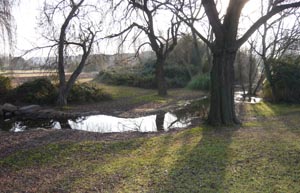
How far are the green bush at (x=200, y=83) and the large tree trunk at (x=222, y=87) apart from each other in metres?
13.7

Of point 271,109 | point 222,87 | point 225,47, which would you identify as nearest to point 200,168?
point 222,87

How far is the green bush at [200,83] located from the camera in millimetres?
21859

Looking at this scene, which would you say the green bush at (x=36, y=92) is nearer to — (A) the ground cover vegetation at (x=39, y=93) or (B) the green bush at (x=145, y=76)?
(A) the ground cover vegetation at (x=39, y=93)

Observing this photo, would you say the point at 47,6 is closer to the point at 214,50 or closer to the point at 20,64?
the point at 20,64

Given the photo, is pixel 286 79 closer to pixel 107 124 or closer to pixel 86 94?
pixel 107 124

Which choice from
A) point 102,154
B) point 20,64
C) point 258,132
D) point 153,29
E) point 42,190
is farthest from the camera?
point 153,29

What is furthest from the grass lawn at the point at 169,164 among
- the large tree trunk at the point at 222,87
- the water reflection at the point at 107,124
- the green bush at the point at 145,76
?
the green bush at the point at 145,76

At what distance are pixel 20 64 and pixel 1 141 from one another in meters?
8.28

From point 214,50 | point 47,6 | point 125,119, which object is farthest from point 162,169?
point 47,6

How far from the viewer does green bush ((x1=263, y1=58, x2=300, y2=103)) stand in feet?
43.4

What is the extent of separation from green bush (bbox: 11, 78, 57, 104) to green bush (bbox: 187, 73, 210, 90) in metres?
10.2

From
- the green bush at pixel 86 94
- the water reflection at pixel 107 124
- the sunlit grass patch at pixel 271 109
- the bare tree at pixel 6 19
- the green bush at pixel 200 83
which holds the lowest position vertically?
the water reflection at pixel 107 124

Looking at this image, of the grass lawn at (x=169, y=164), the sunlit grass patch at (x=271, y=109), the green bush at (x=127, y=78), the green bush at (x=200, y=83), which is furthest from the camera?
the green bush at (x=127, y=78)

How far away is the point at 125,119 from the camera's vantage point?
12.0m
